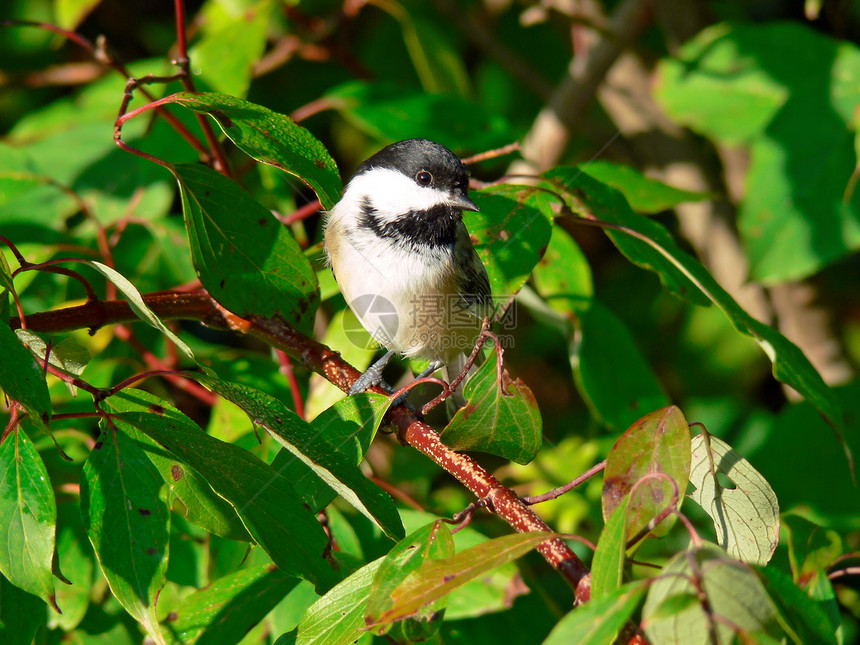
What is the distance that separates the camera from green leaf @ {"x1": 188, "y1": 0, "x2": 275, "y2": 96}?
7.65 ft

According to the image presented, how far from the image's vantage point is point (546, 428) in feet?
11.4

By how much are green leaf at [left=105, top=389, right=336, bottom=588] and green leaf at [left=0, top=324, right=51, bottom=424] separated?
5.2 inches

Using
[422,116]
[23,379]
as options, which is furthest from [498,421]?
[422,116]

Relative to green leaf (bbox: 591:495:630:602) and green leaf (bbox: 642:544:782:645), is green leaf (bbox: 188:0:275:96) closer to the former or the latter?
green leaf (bbox: 591:495:630:602)

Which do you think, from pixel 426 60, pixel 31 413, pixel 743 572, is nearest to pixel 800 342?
pixel 426 60

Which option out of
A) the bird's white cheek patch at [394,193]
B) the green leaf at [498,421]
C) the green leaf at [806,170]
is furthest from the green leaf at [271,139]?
the green leaf at [806,170]

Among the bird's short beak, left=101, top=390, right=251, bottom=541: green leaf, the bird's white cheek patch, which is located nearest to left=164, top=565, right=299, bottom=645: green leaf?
left=101, top=390, right=251, bottom=541: green leaf

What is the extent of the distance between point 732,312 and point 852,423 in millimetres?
1246

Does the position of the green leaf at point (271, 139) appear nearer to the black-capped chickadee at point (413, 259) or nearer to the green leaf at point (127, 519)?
the green leaf at point (127, 519)

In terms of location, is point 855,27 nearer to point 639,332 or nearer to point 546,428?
point 639,332

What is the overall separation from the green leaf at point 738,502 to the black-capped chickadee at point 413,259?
3.17 ft

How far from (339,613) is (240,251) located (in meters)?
0.70

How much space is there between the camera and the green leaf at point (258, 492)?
3.49ft

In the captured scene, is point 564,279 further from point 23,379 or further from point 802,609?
point 23,379
